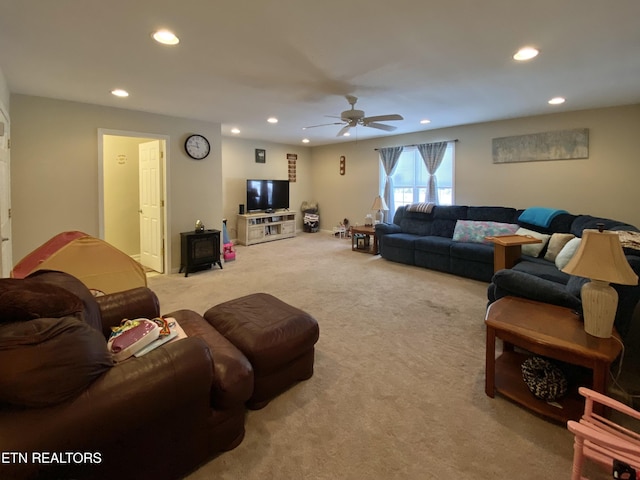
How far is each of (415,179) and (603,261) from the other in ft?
17.4

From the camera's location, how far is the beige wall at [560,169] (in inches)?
170

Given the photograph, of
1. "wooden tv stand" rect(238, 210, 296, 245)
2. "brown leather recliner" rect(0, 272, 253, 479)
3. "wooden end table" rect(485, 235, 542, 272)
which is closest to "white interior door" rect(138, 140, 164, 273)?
"wooden tv stand" rect(238, 210, 296, 245)

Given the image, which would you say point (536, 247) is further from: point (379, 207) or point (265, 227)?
point (265, 227)

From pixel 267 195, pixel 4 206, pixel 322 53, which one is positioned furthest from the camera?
pixel 267 195

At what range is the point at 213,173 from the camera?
538 cm

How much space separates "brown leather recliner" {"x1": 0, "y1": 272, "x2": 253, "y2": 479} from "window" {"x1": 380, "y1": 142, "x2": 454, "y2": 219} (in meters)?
5.74

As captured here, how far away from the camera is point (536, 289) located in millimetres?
2229

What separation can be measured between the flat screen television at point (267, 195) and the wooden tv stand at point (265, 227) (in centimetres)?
→ 18

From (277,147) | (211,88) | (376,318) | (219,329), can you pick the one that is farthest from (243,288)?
(277,147)

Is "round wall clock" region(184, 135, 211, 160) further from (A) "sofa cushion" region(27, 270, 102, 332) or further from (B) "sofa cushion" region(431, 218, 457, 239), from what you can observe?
(B) "sofa cushion" region(431, 218, 457, 239)

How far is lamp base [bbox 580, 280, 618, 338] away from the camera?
171 cm

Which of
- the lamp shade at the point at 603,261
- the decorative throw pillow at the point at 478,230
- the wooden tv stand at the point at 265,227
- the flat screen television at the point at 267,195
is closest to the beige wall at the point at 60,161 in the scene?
the wooden tv stand at the point at 265,227

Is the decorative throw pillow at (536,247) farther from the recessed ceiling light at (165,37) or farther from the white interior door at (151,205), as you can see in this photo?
the white interior door at (151,205)

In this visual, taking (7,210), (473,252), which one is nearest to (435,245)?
(473,252)
